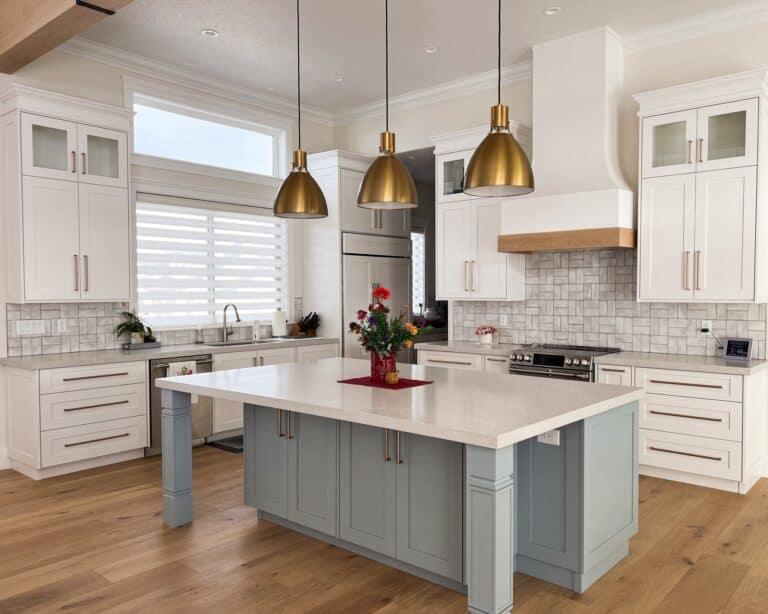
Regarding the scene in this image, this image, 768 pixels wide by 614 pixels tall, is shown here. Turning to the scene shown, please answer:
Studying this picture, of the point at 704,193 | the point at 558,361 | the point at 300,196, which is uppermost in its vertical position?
the point at 704,193

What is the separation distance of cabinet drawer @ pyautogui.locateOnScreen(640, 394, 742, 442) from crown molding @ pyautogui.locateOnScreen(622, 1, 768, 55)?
8.86 feet

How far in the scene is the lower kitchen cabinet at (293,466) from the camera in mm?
3311

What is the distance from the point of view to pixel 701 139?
4.40 m

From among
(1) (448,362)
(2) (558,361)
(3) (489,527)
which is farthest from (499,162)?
(1) (448,362)

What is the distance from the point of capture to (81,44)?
5129 mm

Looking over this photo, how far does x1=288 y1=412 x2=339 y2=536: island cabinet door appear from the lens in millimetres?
3291

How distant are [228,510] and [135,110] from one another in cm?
371

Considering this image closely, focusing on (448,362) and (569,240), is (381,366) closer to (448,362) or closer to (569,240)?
(569,240)

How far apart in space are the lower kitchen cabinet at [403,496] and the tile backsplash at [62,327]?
3030 millimetres

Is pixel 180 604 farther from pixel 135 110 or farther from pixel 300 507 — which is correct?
pixel 135 110

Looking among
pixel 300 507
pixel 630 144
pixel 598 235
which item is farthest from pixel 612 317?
pixel 300 507

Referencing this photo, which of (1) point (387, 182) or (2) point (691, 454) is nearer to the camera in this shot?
(1) point (387, 182)

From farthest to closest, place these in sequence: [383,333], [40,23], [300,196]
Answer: [40,23] → [300,196] → [383,333]

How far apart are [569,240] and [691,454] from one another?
1.75 meters
